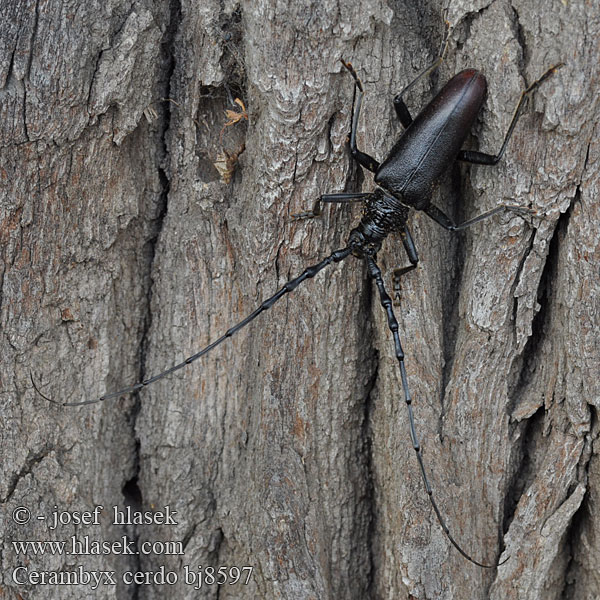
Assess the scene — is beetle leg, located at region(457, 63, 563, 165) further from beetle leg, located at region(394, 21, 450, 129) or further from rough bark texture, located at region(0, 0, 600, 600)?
beetle leg, located at region(394, 21, 450, 129)

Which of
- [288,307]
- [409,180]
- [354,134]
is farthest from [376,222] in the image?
[288,307]

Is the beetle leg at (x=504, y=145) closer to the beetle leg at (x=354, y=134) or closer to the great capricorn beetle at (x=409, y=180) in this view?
the great capricorn beetle at (x=409, y=180)

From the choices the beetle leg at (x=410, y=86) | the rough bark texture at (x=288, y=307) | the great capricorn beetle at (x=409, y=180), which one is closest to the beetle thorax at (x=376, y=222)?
→ the great capricorn beetle at (x=409, y=180)

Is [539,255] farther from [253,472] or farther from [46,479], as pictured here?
[46,479]

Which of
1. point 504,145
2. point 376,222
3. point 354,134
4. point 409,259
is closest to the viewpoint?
point 504,145

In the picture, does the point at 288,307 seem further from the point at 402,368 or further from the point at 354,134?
the point at 354,134

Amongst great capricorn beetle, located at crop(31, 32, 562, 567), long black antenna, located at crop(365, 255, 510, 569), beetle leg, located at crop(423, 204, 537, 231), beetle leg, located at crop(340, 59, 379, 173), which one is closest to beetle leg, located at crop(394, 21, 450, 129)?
great capricorn beetle, located at crop(31, 32, 562, 567)
